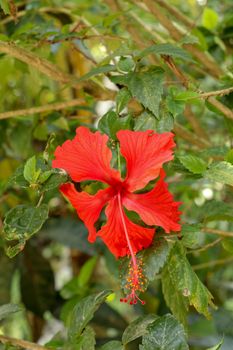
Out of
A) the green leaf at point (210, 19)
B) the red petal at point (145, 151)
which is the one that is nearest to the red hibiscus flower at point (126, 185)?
the red petal at point (145, 151)

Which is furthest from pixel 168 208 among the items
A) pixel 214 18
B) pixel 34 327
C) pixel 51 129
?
pixel 34 327

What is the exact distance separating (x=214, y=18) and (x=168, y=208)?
2.08 feet

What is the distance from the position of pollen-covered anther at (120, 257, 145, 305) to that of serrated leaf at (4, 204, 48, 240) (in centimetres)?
12

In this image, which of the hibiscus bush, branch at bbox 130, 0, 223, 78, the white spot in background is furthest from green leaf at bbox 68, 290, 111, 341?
the white spot in background

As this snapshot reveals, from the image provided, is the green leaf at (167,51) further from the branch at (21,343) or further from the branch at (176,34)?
the branch at (21,343)

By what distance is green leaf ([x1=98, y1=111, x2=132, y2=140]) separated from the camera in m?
0.72

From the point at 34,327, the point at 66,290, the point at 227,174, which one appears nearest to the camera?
the point at 227,174

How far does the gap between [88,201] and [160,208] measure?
0.27ft

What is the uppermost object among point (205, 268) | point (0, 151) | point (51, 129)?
point (51, 129)

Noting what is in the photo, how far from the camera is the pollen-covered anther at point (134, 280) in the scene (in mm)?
668

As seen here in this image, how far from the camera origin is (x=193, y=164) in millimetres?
688

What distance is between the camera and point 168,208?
669 mm

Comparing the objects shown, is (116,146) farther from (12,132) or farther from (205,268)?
(205,268)

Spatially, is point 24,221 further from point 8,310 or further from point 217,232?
point 217,232
